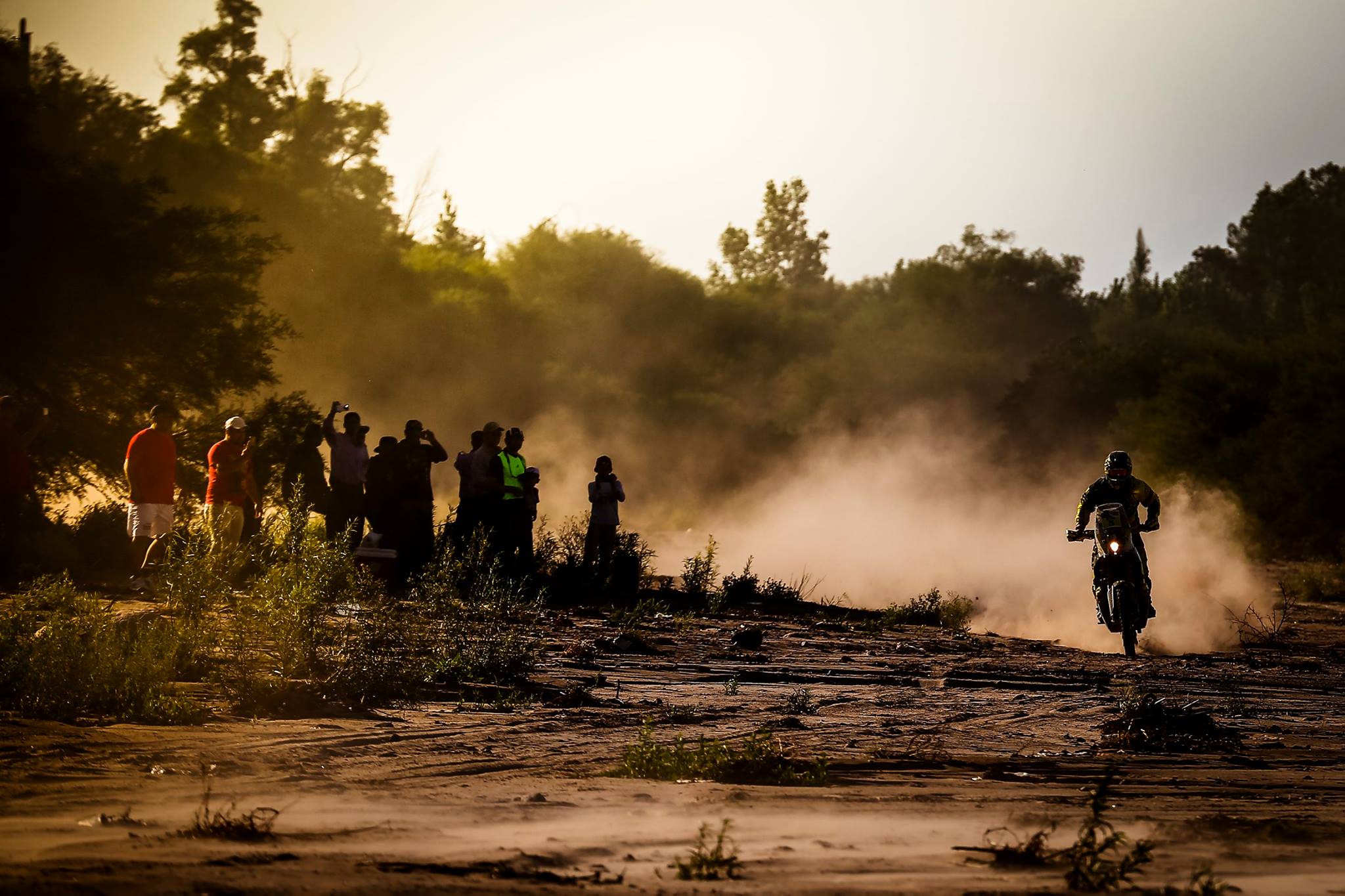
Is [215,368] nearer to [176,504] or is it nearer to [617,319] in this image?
[176,504]

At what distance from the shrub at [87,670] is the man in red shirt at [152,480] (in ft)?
15.5

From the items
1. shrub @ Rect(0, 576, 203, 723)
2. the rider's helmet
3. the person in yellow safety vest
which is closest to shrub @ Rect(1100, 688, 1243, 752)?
shrub @ Rect(0, 576, 203, 723)

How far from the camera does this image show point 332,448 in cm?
1692

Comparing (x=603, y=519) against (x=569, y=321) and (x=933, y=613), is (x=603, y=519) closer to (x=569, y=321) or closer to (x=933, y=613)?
(x=933, y=613)

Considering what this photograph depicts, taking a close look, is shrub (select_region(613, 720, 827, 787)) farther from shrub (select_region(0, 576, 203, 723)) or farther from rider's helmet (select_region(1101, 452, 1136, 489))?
rider's helmet (select_region(1101, 452, 1136, 489))

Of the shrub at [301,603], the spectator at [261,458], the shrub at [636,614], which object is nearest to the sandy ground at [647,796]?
the shrub at [301,603]

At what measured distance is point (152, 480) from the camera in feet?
47.0

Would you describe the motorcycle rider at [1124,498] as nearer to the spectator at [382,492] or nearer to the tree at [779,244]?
the spectator at [382,492]

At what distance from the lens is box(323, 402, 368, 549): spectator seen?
55.5 ft

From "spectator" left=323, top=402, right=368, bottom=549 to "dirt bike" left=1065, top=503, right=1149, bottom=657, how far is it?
26.3 ft

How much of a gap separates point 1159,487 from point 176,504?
2243 centimetres

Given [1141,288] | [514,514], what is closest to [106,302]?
[514,514]

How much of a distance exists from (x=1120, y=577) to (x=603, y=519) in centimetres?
656

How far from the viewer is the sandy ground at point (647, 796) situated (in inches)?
195
